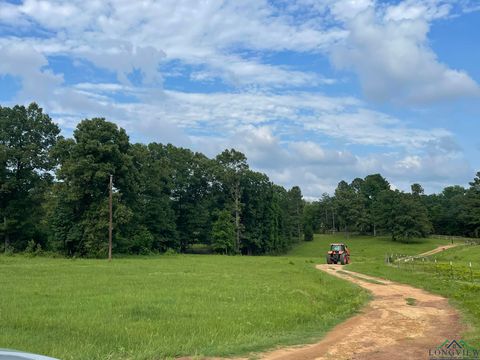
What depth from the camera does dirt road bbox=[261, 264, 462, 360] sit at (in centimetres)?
1018

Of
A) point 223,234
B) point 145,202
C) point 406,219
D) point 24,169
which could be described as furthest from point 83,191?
point 406,219

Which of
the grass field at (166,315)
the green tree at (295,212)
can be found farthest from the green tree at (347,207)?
the grass field at (166,315)

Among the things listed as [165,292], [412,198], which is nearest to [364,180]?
[412,198]

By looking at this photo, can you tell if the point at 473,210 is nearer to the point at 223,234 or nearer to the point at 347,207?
the point at 347,207

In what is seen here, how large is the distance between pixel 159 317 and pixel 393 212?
98043 millimetres

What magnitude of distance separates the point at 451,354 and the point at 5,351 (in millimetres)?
9114

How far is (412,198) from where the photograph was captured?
107 metres

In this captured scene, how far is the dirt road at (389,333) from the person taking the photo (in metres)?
10.2

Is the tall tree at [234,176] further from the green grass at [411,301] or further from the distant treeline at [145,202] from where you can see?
the green grass at [411,301]

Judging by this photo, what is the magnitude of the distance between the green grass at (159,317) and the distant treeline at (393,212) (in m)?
85.2

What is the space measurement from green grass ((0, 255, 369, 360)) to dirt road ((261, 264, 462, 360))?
665mm

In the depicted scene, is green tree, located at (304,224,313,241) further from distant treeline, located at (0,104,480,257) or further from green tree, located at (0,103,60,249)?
green tree, located at (0,103,60,249)

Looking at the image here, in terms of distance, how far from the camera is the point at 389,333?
12773 millimetres

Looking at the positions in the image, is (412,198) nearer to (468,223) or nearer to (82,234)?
(468,223)
